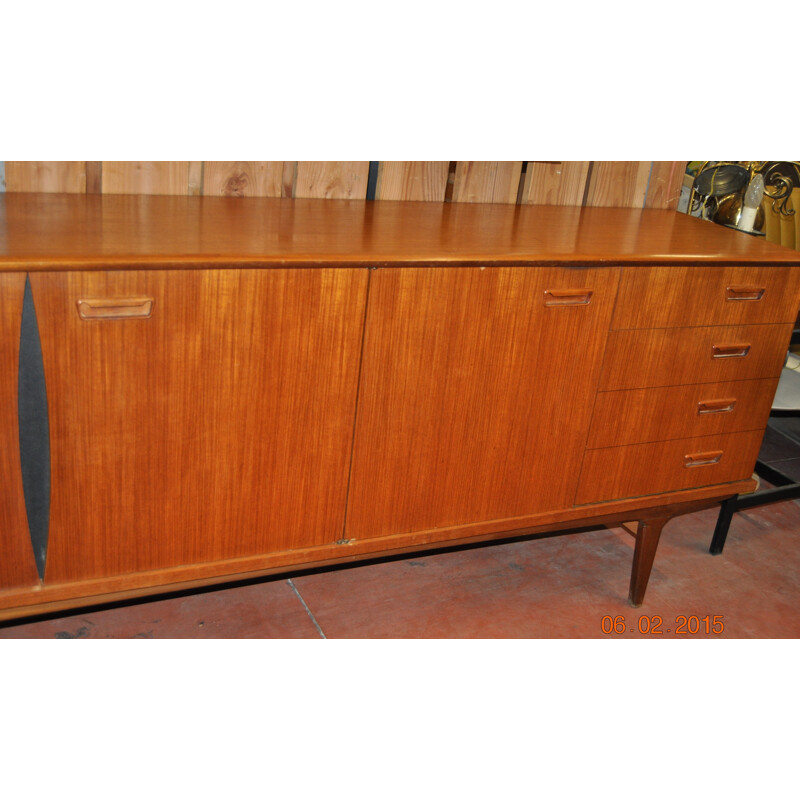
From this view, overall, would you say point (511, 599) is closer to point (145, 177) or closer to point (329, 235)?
point (329, 235)

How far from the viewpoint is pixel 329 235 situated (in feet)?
5.74

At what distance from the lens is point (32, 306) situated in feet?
4.57

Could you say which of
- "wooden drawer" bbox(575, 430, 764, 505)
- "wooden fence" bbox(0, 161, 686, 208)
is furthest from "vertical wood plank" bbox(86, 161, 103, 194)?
"wooden drawer" bbox(575, 430, 764, 505)

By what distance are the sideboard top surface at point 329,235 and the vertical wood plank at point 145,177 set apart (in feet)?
0.11

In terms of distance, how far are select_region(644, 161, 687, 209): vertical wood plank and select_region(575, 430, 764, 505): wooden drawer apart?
27.5 inches

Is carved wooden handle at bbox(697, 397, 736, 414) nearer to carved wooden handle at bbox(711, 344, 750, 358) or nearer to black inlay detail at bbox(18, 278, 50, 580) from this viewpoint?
carved wooden handle at bbox(711, 344, 750, 358)

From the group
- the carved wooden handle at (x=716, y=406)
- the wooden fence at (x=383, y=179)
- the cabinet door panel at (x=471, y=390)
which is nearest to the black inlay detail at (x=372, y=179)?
the wooden fence at (x=383, y=179)

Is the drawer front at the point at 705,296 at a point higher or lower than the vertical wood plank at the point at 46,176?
lower

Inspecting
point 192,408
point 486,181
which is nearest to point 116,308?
point 192,408

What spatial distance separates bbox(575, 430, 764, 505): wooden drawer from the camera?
2.14 meters

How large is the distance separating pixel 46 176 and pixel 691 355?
148cm

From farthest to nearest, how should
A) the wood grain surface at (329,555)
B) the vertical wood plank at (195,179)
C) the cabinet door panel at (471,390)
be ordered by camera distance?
the vertical wood plank at (195,179) → the cabinet door panel at (471,390) → the wood grain surface at (329,555)

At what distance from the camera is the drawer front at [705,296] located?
1.95 m
